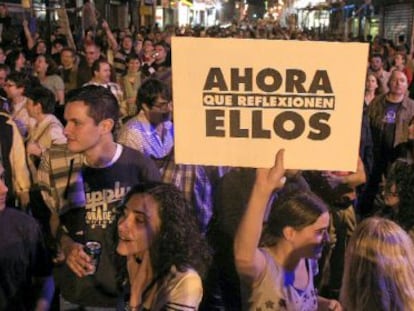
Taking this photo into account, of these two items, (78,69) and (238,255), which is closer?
(238,255)

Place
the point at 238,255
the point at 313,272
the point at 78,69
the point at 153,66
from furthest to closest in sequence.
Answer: the point at 153,66 < the point at 78,69 < the point at 313,272 < the point at 238,255

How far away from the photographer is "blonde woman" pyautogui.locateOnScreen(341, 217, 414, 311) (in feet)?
7.10

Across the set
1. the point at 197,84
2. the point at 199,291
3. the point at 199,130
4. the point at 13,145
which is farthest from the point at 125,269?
the point at 13,145

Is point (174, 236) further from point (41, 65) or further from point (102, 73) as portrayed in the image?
point (41, 65)

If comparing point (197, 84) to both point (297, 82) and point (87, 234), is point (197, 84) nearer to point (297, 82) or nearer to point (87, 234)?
point (297, 82)

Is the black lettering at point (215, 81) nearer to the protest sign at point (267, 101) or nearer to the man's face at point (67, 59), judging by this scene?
the protest sign at point (267, 101)

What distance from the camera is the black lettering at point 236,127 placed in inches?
107

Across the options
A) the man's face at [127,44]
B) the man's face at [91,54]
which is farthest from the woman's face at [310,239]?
the man's face at [127,44]

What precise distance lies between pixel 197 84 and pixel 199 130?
8.1 inches

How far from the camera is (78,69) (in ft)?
27.9

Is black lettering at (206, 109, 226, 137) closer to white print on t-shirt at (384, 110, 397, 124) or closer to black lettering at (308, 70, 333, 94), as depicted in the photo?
black lettering at (308, 70, 333, 94)

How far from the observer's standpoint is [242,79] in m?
2.67

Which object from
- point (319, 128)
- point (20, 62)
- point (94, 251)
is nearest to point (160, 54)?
point (20, 62)

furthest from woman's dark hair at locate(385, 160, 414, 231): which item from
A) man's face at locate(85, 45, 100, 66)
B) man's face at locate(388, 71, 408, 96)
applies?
man's face at locate(85, 45, 100, 66)
